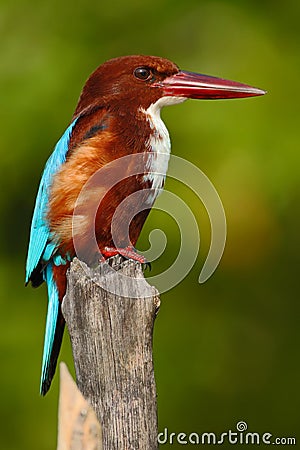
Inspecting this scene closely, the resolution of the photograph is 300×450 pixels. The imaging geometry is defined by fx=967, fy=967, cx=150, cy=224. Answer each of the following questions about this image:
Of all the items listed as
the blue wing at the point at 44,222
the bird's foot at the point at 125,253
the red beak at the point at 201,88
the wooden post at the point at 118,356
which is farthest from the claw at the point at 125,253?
the red beak at the point at 201,88

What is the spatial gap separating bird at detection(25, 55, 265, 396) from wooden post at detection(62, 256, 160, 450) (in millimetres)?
515

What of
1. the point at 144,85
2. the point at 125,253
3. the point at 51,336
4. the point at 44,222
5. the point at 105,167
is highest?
the point at 144,85

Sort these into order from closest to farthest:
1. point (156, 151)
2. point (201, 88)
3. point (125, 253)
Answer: point (125, 253) < point (156, 151) < point (201, 88)


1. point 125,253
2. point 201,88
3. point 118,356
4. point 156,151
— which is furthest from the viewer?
point 201,88

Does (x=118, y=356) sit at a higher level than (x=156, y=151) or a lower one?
lower

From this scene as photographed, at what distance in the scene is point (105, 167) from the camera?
9.59ft

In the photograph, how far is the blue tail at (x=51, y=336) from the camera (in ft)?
9.86

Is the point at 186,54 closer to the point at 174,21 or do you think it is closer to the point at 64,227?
the point at 174,21

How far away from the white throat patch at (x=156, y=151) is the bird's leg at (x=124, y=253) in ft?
0.65

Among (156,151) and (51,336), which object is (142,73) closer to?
(156,151)

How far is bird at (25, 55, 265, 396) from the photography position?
2936mm

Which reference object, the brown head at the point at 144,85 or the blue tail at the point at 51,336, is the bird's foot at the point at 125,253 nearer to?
the blue tail at the point at 51,336

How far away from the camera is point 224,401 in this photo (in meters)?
4.34

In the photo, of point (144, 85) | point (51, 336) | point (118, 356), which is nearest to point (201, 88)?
point (144, 85)
